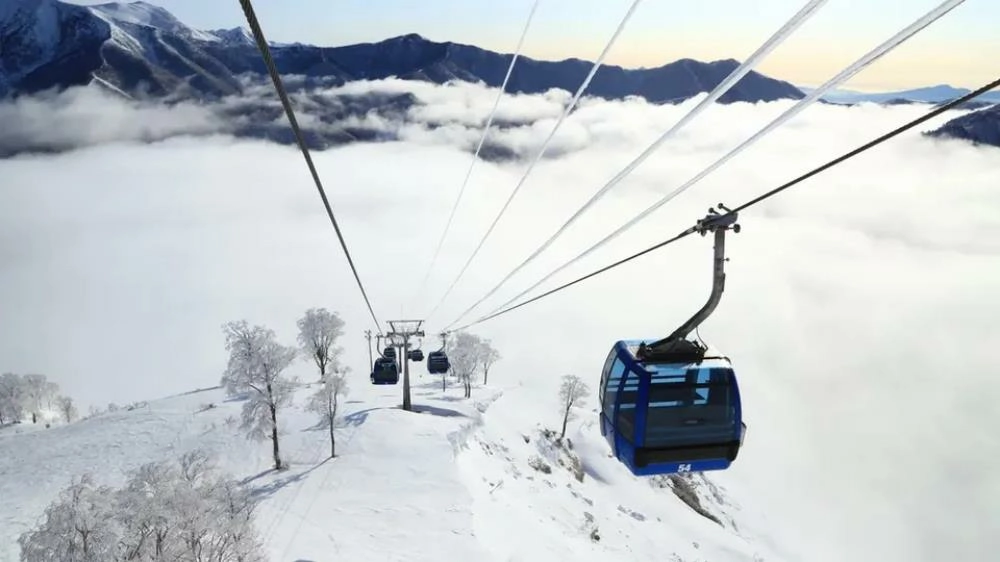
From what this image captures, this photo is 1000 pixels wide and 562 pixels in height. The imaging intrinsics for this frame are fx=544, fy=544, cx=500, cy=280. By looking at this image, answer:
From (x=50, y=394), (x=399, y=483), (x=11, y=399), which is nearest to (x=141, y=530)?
(x=399, y=483)

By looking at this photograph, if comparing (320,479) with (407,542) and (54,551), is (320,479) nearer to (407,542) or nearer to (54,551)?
(407,542)

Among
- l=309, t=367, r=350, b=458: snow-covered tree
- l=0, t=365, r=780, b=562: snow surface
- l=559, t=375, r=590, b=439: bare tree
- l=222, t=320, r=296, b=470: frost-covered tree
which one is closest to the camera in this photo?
l=0, t=365, r=780, b=562: snow surface

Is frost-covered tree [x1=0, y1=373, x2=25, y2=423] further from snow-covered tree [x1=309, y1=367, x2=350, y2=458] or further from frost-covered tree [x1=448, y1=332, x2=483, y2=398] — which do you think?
snow-covered tree [x1=309, y1=367, x2=350, y2=458]

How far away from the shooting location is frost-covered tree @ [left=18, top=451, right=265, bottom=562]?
2364 centimetres

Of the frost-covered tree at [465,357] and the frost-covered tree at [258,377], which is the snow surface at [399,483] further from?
the frost-covered tree at [465,357]

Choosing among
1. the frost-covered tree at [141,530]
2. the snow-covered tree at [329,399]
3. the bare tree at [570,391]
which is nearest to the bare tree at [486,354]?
the bare tree at [570,391]

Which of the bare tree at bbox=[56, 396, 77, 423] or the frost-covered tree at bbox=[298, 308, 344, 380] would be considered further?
the bare tree at bbox=[56, 396, 77, 423]

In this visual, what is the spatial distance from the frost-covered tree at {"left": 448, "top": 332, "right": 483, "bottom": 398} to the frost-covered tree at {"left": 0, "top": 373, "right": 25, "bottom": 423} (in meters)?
76.7

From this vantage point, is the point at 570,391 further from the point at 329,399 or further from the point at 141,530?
the point at 141,530

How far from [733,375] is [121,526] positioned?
92.5ft

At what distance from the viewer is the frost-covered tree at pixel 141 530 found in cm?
2364

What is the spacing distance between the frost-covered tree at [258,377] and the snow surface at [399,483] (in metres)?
4.54

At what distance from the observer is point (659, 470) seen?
1264cm

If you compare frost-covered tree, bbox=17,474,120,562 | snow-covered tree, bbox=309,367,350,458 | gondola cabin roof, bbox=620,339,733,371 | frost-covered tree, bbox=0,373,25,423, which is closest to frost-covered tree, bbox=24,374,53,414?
frost-covered tree, bbox=0,373,25,423
